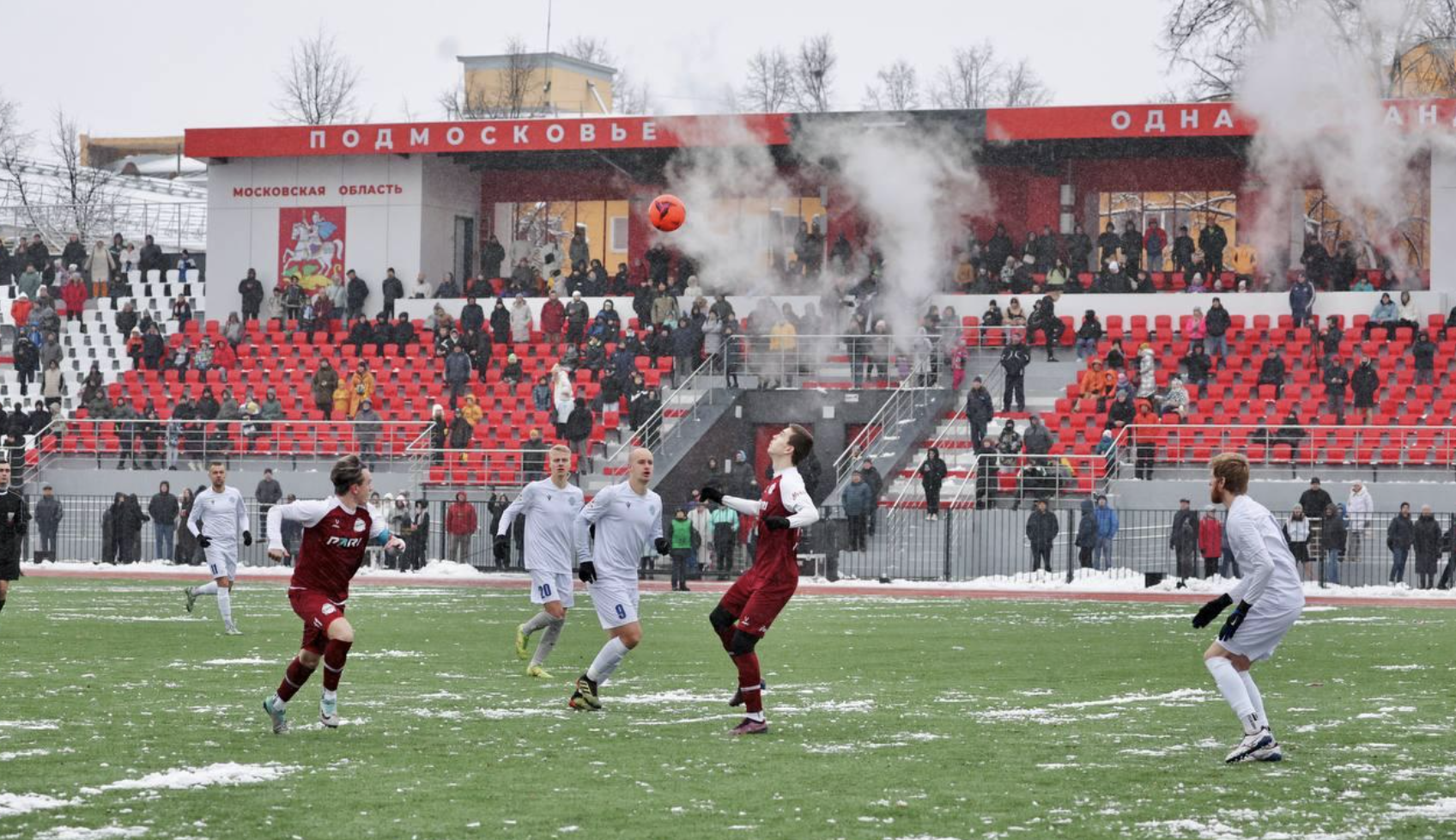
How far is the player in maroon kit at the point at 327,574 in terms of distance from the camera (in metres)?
11.1

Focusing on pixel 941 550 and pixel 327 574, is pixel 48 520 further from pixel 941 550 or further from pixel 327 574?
pixel 327 574

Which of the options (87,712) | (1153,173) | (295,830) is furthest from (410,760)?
(1153,173)

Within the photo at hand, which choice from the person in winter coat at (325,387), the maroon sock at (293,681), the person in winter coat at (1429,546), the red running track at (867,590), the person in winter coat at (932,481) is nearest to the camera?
the maroon sock at (293,681)

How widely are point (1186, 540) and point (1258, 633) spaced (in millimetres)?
20410

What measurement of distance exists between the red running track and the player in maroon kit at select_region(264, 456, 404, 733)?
1708cm

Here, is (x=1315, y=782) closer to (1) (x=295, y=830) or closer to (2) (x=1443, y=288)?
(1) (x=295, y=830)

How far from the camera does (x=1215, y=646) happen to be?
1042cm

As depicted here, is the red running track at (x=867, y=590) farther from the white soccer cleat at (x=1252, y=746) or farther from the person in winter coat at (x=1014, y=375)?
the white soccer cleat at (x=1252, y=746)

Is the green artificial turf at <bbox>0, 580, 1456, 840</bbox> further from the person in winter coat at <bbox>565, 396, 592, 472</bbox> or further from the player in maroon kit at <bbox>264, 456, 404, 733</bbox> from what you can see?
the person in winter coat at <bbox>565, 396, 592, 472</bbox>

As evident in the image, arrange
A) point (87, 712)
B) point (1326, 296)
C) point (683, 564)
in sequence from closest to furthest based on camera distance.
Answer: point (87, 712)
point (683, 564)
point (1326, 296)

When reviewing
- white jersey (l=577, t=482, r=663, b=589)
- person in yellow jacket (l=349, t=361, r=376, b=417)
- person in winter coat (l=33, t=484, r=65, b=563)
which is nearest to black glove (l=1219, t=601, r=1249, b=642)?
white jersey (l=577, t=482, r=663, b=589)

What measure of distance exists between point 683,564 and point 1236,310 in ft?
51.6

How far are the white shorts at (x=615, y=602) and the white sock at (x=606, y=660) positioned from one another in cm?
34

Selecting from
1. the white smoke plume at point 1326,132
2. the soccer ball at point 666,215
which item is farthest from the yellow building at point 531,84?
the soccer ball at point 666,215
